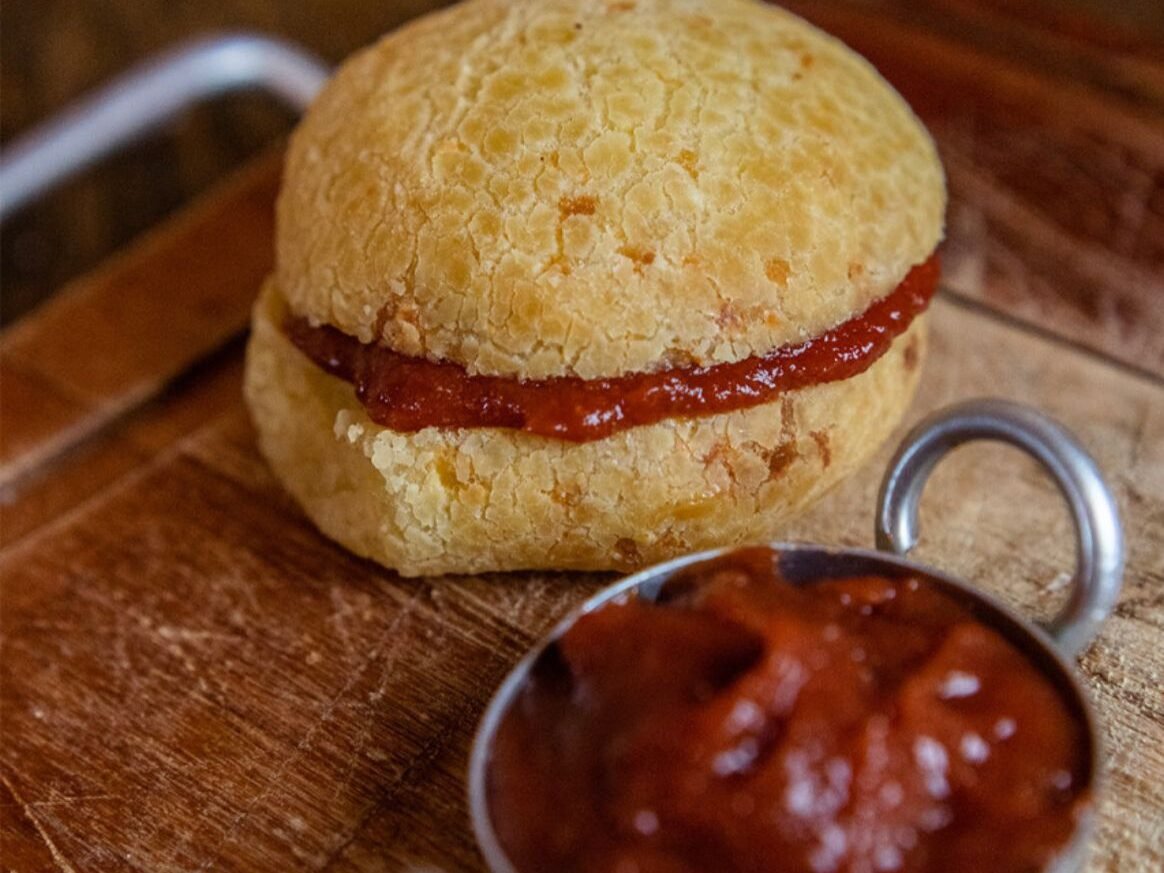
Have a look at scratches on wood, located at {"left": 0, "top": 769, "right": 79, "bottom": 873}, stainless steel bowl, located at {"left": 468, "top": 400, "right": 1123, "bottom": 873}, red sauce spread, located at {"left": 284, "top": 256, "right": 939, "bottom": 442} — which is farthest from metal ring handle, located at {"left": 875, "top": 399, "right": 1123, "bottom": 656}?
scratches on wood, located at {"left": 0, "top": 769, "right": 79, "bottom": 873}

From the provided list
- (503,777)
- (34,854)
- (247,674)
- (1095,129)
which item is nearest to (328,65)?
(1095,129)

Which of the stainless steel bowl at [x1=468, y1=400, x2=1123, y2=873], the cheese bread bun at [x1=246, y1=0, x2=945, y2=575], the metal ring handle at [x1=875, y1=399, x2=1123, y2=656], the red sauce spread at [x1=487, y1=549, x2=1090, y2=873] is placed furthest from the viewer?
the cheese bread bun at [x1=246, y1=0, x2=945, y2=575]

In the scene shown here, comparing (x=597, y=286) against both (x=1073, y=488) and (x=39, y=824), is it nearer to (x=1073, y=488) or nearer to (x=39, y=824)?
(x=1073, y=488)

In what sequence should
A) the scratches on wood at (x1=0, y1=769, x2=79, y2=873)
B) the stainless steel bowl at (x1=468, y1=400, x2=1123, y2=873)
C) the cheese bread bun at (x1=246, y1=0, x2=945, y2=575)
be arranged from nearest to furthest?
the stainless steel bowl at (x1=468, y1=400, x2=1123, y2=873), the scratches on wood at (x1=0, y1=769, x2=79, y2=873), the cheese bread bun at (x1=246, y1=0, x2=945, y2=575)

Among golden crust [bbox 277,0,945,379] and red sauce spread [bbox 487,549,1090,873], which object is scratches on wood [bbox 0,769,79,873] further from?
golden crust [bbox 277,0,945,379]

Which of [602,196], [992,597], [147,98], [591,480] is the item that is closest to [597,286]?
[602,196]

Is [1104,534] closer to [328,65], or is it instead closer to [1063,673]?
[1063,673]
